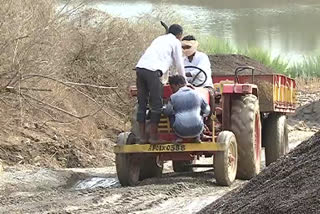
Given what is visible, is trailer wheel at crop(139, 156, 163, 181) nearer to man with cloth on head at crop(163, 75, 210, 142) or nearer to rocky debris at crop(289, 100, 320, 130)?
man with cloth on head at crop(163, 75, 210, 142)

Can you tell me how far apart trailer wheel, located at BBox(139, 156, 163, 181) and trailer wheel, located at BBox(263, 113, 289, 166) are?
2.05 metres

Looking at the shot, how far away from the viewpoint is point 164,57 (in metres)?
11.1

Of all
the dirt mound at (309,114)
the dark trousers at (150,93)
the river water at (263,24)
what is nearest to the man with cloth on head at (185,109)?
the dark trousers at (150,93)

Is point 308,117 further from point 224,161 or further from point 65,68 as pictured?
point 224,161

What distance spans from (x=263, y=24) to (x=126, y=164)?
33.8 meters

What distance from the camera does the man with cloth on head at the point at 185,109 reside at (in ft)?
35.4

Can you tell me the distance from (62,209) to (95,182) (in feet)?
11.5

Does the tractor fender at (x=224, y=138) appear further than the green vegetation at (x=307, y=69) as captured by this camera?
No

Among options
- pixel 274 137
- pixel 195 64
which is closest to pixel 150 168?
pixel 195 64

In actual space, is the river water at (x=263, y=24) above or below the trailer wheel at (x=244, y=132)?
above

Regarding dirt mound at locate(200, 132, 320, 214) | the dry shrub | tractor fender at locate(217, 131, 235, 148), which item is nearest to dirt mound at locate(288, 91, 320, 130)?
the dry shrub

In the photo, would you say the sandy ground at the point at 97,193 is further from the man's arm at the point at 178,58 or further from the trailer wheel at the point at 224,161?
the man's arm at the point at 178,58

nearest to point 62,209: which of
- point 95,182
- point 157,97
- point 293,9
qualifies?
point 157,97

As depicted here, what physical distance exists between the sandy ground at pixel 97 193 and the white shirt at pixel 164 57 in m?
1.49
